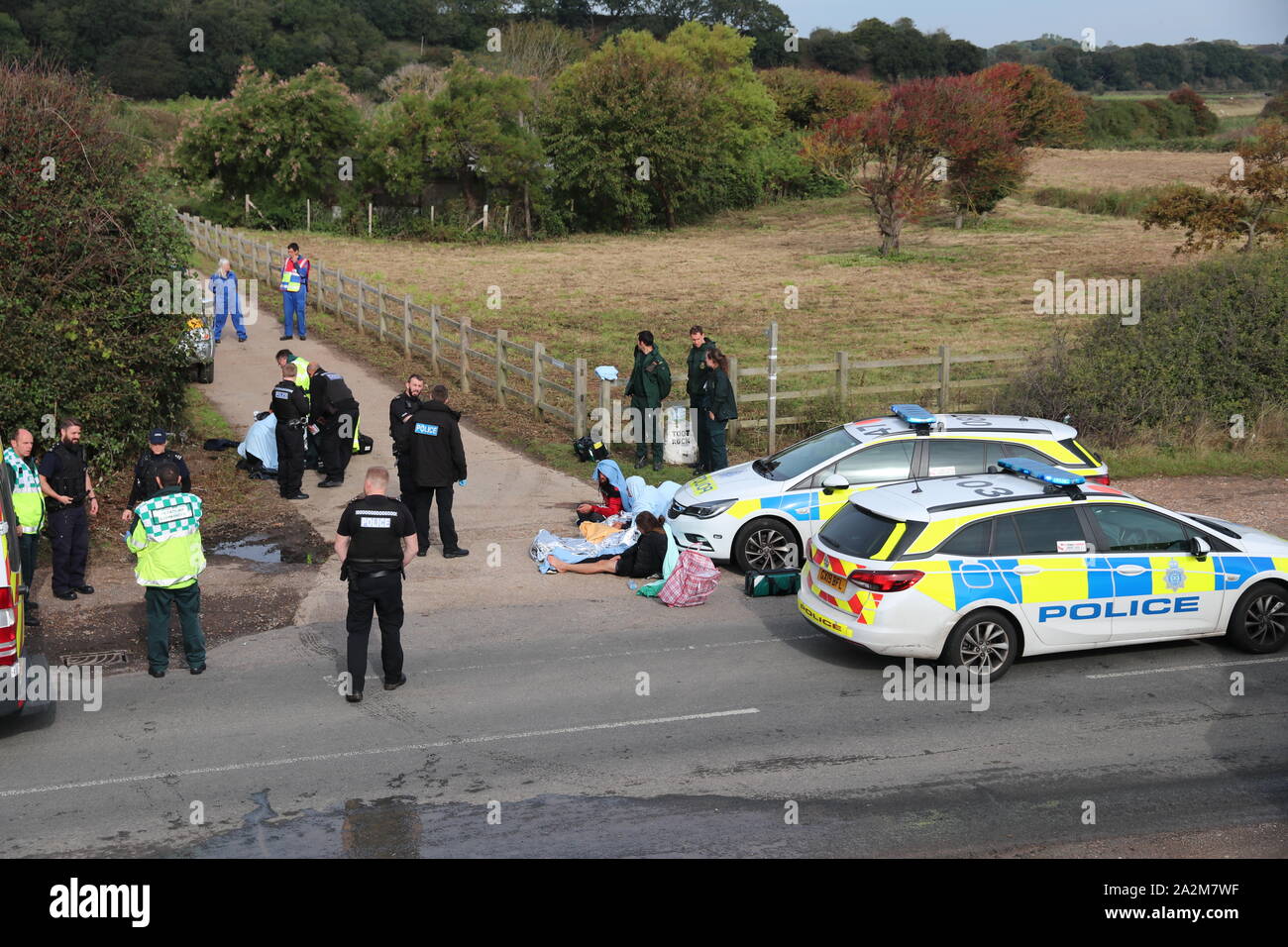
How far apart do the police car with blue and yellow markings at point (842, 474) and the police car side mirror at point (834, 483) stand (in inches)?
0.4

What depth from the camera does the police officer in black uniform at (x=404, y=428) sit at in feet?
45.0

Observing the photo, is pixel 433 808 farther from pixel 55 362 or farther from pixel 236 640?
pixel 55 362

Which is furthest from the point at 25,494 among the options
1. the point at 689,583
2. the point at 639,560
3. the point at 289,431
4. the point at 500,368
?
the point at 500,368

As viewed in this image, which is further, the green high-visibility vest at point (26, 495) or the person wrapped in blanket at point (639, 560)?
the person wrapped in blanket at point (639, 560)

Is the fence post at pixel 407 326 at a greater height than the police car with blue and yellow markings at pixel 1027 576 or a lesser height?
greater

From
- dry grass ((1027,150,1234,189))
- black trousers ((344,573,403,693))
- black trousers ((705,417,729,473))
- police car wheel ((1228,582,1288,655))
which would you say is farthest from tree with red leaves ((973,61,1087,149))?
black trousers ((344,573,403,693))

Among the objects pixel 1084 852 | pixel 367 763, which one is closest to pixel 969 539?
pixel 1084 852

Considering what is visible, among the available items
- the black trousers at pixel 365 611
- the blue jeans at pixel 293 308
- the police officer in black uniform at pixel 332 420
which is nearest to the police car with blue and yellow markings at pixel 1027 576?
the black trousers at pixel 365 611

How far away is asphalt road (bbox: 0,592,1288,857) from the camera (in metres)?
7.71

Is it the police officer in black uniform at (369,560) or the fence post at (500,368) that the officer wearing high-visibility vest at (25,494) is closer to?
the police officer in black uniform at (369,560)

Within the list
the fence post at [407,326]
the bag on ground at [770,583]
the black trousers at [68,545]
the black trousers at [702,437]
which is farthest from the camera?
the fence post at [407,326]

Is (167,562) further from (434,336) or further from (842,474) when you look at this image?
(434,336)

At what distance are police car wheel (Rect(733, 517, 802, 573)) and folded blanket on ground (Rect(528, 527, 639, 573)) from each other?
1115 millimetres

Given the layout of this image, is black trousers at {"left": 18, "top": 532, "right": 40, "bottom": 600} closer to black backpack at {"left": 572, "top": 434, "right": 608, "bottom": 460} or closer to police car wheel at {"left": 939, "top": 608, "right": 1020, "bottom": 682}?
black backpack at {"left": 572, "top": 434, "right": 608, "bottom": 460}
